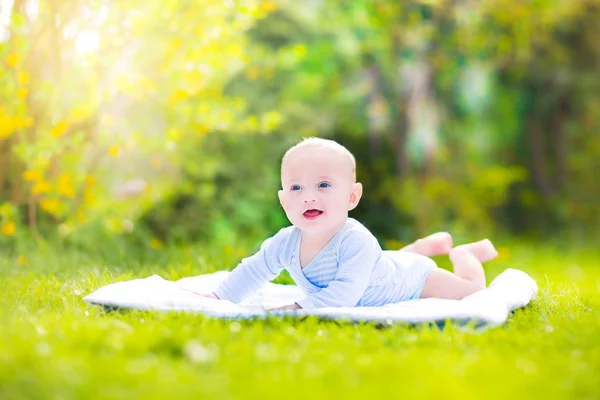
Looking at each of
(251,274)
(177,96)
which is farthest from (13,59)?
(251,274)

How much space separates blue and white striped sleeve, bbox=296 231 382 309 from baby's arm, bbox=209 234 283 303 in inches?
8.8

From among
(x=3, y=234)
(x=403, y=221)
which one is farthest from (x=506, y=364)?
(x=403, y=221)

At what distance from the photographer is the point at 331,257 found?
254 cm

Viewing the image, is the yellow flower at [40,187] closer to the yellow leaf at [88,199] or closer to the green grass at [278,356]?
the yellow leaf at [88,199]

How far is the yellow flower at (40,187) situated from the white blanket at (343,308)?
1487 mm

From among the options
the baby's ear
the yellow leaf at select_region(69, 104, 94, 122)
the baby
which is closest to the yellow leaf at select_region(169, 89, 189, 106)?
the yellow leaf at select_region(69, 104, 94, 122)

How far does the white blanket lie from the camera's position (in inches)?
87.3

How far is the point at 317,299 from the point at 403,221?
401 centimetres

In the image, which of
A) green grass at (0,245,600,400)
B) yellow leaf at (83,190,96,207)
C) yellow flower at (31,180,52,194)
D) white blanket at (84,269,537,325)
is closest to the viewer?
green grass at (0,245,600,400)

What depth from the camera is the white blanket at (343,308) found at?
222 cm

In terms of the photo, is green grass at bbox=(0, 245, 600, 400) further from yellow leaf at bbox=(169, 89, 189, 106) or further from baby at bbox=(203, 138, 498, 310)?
yellow leaf at bbox=(169, 89, 189, 106)

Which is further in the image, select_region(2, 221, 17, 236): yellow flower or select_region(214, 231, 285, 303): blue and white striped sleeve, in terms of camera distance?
select_region(2, 221, 17, 236): yellow flower

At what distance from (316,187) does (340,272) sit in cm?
31

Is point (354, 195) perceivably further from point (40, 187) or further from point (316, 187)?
point (40, 187)
